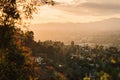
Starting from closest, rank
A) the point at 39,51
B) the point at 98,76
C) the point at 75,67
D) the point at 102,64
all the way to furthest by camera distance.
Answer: the point at 98,76 → the point at 75,67 → the point at 102,64 → the point at 39,51

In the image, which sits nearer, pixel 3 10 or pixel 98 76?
pixel 3 10

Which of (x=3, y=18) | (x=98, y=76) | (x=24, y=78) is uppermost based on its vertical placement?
(x=3, y=18)

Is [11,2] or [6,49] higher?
[11,2]

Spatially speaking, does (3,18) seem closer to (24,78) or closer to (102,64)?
(24,78)

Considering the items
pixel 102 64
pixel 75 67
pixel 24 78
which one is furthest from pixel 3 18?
pixel 102 64

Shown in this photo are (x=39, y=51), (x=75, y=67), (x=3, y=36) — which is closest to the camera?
(x=3, y=36)

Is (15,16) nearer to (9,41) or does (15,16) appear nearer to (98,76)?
(9,41)

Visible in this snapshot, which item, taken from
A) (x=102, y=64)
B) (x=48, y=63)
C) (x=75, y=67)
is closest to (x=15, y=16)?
(x=48, y=63)
